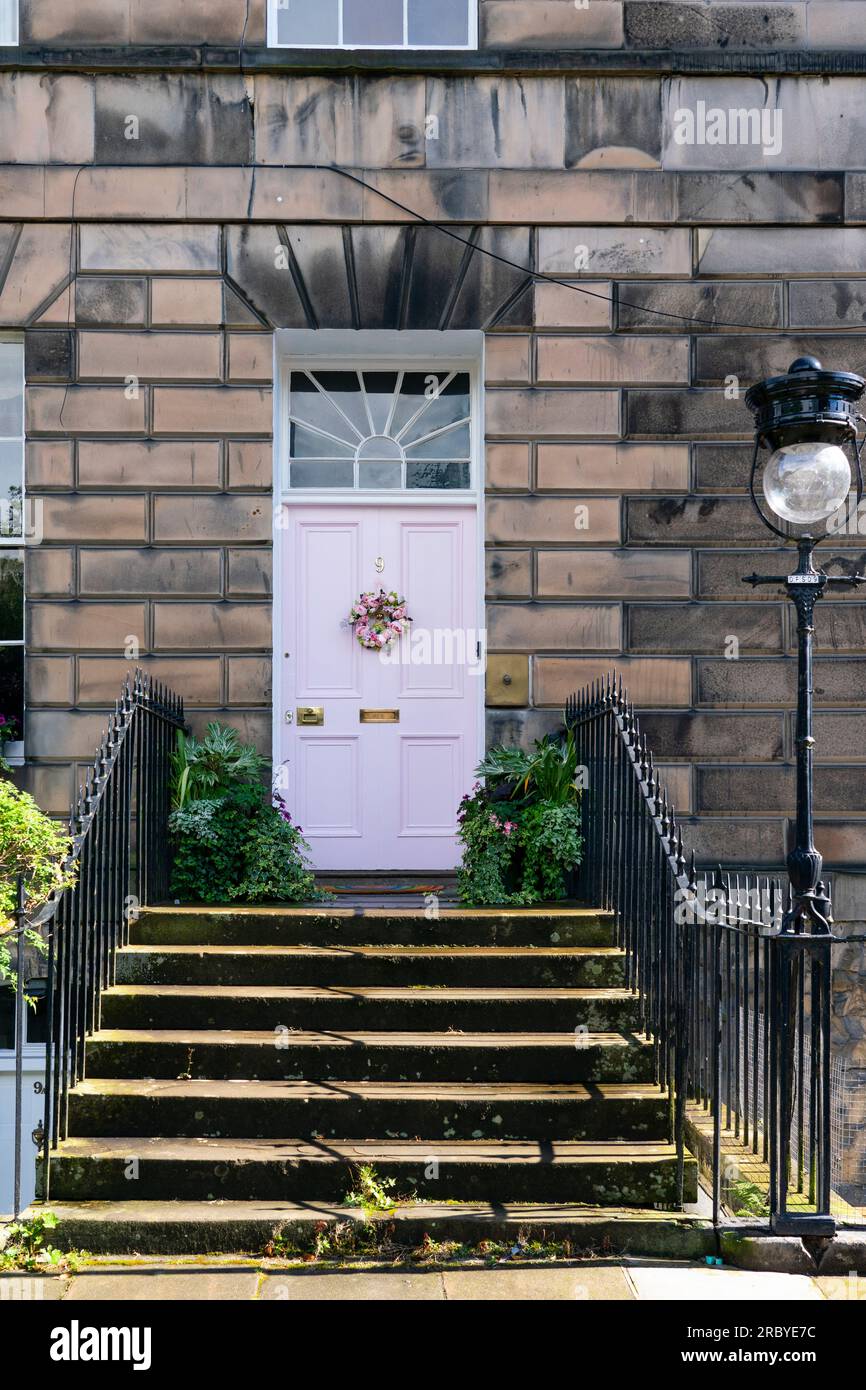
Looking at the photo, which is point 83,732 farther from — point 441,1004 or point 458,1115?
point 458,1115

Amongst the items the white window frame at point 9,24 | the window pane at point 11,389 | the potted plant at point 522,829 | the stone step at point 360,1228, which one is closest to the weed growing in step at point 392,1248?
the stone step at point 360,1228

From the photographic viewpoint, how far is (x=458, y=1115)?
17.6ft

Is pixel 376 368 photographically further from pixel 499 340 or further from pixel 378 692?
pixel 378 692

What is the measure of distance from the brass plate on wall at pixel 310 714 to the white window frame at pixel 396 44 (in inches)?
169

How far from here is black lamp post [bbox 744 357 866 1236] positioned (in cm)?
492

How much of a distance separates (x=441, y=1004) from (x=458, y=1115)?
62 cm

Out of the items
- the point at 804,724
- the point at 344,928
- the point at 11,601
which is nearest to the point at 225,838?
the point at 344,928

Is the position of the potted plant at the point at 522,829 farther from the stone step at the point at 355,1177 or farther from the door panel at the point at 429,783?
the stone step at the point at 355,1177

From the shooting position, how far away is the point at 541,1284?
14.9 feet

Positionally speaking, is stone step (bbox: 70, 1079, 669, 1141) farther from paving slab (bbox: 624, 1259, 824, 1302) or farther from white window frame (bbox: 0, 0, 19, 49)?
white window frame (bbox: 0, 0, 19, 49)

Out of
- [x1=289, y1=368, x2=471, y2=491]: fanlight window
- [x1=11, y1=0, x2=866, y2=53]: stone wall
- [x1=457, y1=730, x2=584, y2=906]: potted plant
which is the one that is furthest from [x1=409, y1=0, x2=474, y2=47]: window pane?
[x1=457, y1=730, x2=584, y2=906]: potted plant

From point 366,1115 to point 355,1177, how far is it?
13.3 inches

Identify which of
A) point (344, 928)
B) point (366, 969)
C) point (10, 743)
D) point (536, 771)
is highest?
point (10, 743)

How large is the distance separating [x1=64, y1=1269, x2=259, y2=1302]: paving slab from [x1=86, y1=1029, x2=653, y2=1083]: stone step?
3.59 feet
